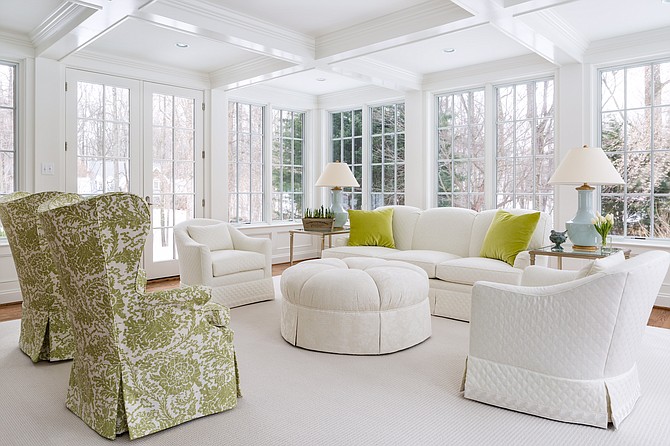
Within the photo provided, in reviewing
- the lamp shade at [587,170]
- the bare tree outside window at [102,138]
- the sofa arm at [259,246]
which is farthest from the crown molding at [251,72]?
the lamp shade at [587,170]

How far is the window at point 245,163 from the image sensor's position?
268 inches

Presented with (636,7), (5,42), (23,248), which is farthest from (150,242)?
(636,7)

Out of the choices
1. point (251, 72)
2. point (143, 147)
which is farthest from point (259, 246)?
point (251, 72)

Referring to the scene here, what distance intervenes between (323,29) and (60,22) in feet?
7.22

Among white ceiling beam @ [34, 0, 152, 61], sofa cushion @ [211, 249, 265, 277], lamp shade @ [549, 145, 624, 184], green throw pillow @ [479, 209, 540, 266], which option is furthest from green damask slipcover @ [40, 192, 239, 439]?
lamp shade @ [549, 145, 624, 184]

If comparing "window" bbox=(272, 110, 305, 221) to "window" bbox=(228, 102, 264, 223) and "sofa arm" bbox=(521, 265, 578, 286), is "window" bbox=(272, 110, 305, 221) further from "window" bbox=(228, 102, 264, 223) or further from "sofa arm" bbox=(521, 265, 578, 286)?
"sofa arm" bbox=(521, 265, 578, 286)

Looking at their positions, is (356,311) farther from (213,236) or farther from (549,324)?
(213,236)

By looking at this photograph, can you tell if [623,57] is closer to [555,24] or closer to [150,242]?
[555,24]

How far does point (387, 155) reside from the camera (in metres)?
7.00

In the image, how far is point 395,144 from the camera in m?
6.90

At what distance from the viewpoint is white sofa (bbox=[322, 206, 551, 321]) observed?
158 inches

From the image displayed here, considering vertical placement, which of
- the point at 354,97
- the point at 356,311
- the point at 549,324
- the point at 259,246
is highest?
the point at 354,97

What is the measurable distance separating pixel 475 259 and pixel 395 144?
298 centimetres

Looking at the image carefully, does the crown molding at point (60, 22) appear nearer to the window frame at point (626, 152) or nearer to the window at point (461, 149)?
the window at point (461, 149)
